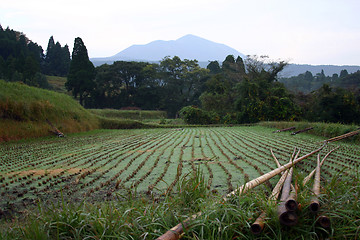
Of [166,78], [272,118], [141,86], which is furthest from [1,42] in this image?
[272,118]

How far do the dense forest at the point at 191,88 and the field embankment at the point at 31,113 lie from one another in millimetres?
12326

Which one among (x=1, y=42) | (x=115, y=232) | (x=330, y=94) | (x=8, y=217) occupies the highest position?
(x=1, y=42)

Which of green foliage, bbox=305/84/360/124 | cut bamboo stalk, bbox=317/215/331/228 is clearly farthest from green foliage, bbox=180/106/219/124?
cut bamboo stalk, bbox=317/215/331/228

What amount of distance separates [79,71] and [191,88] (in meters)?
16.0

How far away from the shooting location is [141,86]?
3609 cm

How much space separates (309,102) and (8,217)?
985 inches

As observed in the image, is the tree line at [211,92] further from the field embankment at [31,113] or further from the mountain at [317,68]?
the mountain at [317,68]

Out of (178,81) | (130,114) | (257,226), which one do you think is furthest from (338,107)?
(178,81)

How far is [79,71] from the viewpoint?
2975 cm

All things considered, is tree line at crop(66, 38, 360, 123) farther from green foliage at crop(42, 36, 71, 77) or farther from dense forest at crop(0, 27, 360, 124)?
green foliage at crop(42, 36, 71, 77)

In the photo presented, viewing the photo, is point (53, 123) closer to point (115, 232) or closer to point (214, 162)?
point (214, 162)

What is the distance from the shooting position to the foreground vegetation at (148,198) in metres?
1.76

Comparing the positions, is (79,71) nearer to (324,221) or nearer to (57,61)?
(57,61)

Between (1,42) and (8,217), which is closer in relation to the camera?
(8,217)
